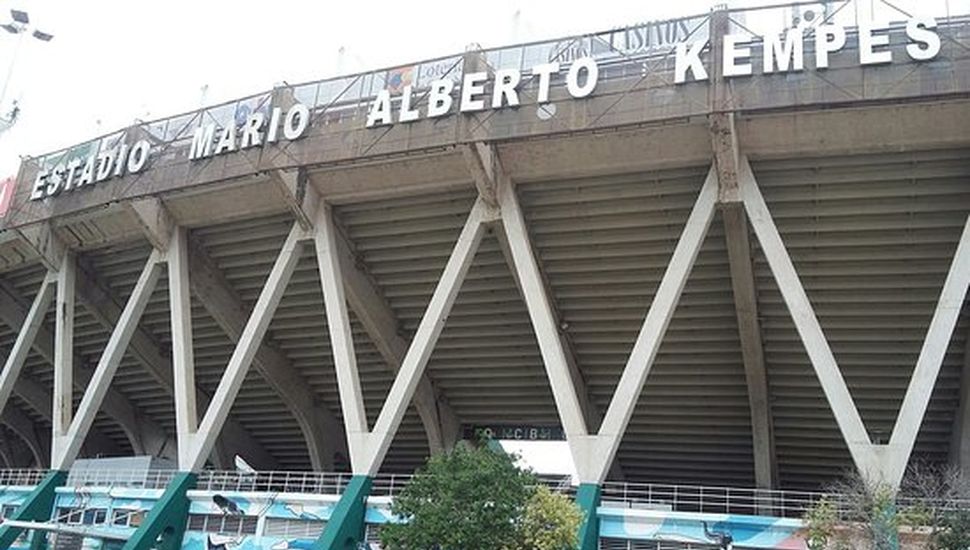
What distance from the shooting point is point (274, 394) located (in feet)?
122

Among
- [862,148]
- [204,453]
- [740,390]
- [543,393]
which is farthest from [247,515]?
[862,148]

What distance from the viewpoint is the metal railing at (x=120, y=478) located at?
3030 cm

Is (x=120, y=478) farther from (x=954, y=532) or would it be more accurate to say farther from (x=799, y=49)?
(x=954, y=532)

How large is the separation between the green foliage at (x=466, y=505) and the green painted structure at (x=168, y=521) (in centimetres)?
945

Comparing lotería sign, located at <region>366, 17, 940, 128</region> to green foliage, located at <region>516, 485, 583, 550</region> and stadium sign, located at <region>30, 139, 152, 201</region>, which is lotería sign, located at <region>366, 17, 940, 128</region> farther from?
green foliage, located at <region>516, 485, 583, 550</region>

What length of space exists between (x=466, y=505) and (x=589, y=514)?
404 centimetres

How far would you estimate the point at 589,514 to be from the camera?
2081 cm

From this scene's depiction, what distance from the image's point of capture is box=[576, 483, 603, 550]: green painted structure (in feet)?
66.2

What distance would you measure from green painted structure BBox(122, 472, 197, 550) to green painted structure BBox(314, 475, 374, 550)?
18.0 ft

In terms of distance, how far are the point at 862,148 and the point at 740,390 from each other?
1005 cm

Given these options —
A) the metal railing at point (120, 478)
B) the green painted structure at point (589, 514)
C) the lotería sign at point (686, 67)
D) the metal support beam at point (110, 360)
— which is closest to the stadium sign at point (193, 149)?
the lotería sign at point (686, 67)

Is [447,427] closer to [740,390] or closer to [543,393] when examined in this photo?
[543,393]

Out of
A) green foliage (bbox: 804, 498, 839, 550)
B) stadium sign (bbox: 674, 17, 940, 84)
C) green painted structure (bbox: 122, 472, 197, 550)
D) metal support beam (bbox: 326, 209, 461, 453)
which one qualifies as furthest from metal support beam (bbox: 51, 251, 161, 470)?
green foliage (bbox: 804, 498, 839, 550)

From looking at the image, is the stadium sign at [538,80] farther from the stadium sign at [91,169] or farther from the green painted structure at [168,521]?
the green painted structure at [168,521]
